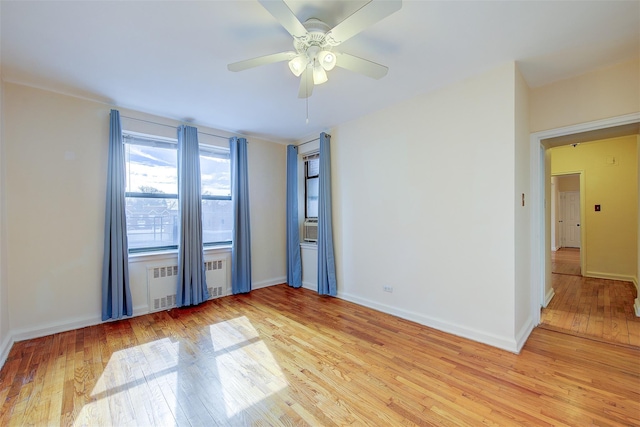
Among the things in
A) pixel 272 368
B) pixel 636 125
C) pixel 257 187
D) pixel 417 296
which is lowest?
pixel 272 368

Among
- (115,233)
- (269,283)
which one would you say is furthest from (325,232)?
(115,233)

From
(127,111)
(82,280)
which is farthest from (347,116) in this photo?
(82,280)

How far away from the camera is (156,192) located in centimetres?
361

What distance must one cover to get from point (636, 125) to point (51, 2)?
493 centimetres

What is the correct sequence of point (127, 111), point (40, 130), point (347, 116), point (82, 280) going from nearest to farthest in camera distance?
point (40, 130), point (82, 280), point (127, 111), point (347, 116)

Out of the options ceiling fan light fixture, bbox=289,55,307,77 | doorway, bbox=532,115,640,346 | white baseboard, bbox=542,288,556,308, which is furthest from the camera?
white baseboard, bbox=542,288,556,308

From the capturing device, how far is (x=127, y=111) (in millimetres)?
3307

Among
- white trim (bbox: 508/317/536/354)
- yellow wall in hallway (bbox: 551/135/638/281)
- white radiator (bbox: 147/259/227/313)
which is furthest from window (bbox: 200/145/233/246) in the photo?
yellow wall in hallway (bbox: 551/135/638/281)

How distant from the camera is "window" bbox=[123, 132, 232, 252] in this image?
3.44m

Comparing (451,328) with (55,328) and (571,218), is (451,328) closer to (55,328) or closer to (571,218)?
(55,328)

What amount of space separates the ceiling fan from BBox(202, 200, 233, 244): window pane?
270 centimetres

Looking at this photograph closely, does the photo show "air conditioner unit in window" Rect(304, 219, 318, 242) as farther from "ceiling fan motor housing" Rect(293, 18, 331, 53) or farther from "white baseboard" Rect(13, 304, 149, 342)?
"ceiling fan motor housing" Rect(293, 18, 331, 53)

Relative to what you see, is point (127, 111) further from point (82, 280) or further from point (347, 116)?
point (347, 116)

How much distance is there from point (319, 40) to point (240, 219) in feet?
10.0
